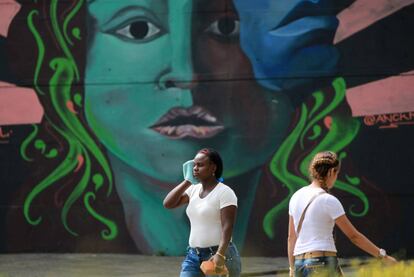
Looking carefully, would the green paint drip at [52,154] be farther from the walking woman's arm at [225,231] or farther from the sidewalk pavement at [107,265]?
the walking woman's arm at [225,231]

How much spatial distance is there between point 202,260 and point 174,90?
708 cm

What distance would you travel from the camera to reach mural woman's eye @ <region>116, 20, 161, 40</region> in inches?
566

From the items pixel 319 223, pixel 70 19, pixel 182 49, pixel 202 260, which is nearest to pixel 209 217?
pixel 202 260

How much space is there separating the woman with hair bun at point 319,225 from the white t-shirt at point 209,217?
0.59m

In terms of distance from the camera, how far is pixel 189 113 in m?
14.3

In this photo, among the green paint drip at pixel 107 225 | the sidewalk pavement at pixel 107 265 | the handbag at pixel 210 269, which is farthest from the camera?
the green paint drip at pixel 107 225

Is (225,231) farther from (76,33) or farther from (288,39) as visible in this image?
(76,33)

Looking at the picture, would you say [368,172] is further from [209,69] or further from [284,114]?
[209,69]

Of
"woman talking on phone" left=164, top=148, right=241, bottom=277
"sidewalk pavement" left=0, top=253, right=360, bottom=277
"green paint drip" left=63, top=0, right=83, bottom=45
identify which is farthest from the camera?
"green paint drip" left=63, top=0, right=83, bottom=45

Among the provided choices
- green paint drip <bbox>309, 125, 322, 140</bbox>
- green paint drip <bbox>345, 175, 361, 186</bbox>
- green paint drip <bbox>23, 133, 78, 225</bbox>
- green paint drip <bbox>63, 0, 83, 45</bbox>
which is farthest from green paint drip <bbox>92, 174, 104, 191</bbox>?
green paint drip <bbox>345, 175, 361, 186</bbox>

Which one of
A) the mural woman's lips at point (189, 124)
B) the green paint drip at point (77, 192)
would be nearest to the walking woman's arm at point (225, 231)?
the mural woman's lips at point (189, 124)

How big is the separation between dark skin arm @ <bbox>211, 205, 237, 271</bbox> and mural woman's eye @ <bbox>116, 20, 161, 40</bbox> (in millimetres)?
7243

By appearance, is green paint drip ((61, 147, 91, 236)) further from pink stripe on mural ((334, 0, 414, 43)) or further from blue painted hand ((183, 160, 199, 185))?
blue painted hand ((183, 160, 199, 185))

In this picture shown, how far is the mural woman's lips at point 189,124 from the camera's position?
14219mm
